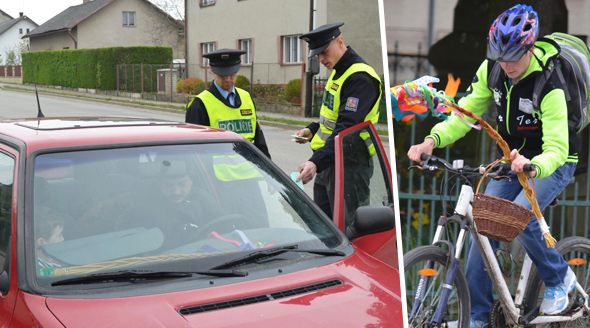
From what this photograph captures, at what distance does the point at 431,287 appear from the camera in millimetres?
3596

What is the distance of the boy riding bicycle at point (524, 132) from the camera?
3385mm

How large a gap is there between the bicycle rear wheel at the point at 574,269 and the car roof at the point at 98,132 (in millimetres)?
1823

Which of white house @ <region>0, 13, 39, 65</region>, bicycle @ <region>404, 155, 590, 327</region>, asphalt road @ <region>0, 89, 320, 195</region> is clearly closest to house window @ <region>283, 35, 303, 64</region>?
asphalt road @ <region>0, 89, 320, 195</region>

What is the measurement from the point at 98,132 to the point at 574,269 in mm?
2974

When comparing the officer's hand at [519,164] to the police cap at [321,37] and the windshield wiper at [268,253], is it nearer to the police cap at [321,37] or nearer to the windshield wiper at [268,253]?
the windshield wiper at [268,253]

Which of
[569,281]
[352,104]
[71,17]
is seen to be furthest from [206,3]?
[569,281]

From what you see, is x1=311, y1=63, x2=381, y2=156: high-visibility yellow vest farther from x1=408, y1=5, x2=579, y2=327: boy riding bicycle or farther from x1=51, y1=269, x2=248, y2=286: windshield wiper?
x1=51, y1=269, x2=248, y2=286: windshield wiper

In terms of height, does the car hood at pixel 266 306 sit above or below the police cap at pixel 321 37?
below

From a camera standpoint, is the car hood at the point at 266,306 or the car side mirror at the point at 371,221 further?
the car side mirror at the point at 371,221

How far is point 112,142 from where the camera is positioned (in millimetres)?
3480

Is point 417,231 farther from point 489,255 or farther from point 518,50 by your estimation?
point 518,50

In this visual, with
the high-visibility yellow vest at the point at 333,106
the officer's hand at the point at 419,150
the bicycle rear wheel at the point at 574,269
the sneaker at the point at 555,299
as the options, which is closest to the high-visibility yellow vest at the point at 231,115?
the high-visibility yellow vest at the point at 333,106

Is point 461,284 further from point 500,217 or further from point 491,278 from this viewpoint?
point 500,217

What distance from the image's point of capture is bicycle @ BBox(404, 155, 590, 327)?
3549 millimetres
